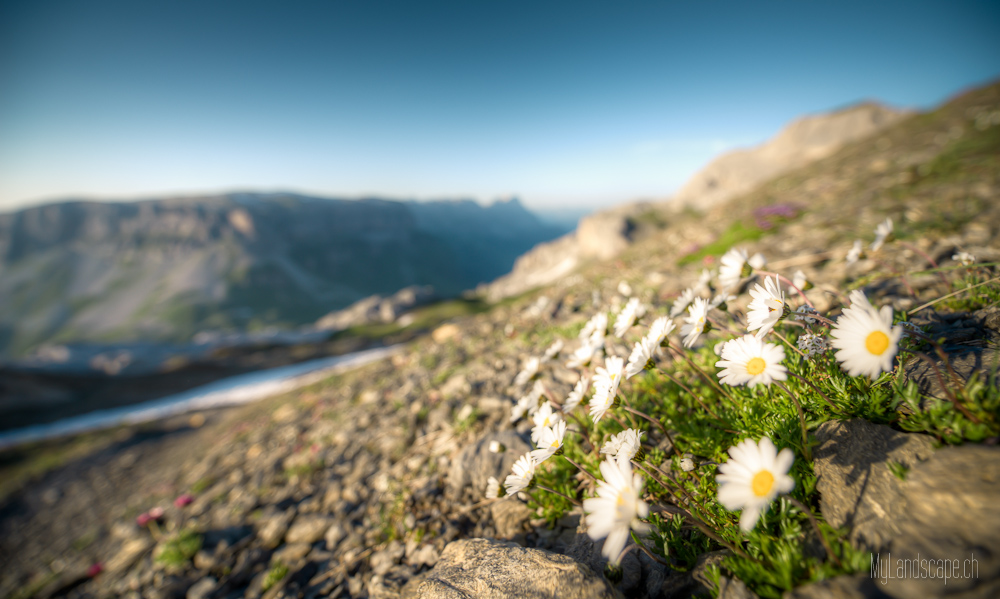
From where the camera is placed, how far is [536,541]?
2342 millimetres

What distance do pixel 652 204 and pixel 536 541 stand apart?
9338 centimetres

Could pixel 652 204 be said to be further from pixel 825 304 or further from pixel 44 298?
pixel 44 298

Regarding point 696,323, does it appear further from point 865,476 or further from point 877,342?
point 865,476

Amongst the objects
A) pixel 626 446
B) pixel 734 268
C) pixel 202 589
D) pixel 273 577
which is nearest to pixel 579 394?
pixel 626 446

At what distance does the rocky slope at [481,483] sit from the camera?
55.0 inches

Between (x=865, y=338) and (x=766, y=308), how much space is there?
421 millimetres

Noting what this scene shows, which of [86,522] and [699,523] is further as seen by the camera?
[86,522]

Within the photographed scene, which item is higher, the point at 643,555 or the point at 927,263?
the point at 927,263

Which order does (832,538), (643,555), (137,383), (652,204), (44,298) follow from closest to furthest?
(832,538) < (643,555) < (137,383) < (652,204) < (44,298)

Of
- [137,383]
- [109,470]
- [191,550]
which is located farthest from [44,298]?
[191,550]

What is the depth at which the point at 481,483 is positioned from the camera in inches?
115

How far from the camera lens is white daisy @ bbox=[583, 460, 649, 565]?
1263 millimetres

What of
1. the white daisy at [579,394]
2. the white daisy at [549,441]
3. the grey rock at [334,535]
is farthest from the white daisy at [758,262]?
the grey rock at [334,535]

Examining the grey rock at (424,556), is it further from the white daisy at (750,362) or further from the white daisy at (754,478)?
the white daisy at (750,362)
